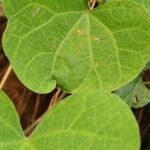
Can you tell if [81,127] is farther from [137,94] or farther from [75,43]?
[137,94]

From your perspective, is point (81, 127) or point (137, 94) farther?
point (137, 94)

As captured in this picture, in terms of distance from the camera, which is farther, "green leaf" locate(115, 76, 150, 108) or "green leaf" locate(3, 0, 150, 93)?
"green leaf" locate(115, 76, 150, 108)

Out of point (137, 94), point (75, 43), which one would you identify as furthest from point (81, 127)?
point (137, 94)

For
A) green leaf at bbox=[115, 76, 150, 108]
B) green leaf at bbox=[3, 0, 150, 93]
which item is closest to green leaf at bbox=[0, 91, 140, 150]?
green leaf at bbox=[3, 0, 150, 93]

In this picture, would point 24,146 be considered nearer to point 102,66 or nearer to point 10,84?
point 102,66

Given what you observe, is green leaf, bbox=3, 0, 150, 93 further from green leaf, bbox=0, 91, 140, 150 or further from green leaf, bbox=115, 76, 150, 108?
green leaf, bbox=115, 76, 150, 108

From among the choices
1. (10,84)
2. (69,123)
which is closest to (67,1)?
(69,123)
